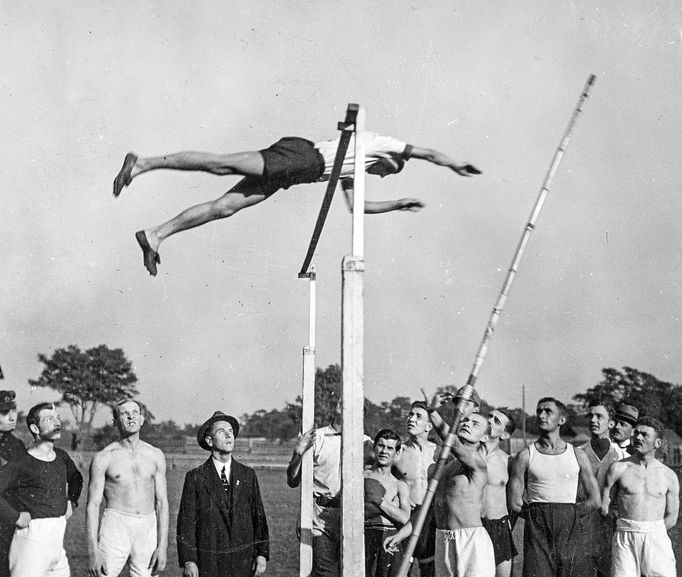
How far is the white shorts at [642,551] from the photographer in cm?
645

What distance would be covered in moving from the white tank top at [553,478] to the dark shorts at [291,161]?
9.41 feet

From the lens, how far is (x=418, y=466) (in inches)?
285

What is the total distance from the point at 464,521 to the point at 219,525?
1.77m

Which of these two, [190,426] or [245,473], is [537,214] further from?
[190,426]

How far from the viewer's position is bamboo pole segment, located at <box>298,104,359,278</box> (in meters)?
4.70

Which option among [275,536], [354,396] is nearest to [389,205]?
[354,396]

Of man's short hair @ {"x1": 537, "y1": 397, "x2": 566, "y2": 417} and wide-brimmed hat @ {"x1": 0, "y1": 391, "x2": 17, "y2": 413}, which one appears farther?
wide-brimmed hat @ {"x1": 0, "y1": 391, "x2": 17, "y2": 413}

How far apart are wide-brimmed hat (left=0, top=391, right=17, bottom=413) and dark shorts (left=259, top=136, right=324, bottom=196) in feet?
9.72

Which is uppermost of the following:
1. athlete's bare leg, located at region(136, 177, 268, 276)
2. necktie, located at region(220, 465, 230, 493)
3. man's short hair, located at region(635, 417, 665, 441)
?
athlete's bare leg, located at region(136, 177, 268, 276)

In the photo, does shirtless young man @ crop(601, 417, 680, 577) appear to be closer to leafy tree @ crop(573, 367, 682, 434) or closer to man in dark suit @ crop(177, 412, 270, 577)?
man in dark suit @ crop(177, 412, 270, 577)

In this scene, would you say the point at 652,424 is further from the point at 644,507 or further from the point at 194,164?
the point at 194,164

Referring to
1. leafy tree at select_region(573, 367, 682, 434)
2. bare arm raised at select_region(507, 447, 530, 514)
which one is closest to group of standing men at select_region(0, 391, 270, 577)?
bare arm raised at select_region(507, 447, 530, 514)

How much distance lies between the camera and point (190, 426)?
37094 millimetres

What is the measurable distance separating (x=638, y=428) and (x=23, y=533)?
15.6 ft
